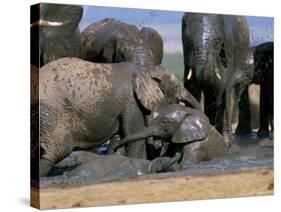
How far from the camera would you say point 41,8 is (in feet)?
29.8

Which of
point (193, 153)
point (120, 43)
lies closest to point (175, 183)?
point (193, 153)

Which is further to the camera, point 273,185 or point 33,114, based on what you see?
point 273,185

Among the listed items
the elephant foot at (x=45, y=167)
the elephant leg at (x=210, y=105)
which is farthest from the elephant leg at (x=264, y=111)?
the elephant foot at (x=45, y=167)

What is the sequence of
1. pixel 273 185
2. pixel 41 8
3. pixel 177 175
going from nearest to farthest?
pixel 41 8 → pixel 177 175 → pixel 273 185

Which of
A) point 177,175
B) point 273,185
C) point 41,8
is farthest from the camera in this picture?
point 273,185

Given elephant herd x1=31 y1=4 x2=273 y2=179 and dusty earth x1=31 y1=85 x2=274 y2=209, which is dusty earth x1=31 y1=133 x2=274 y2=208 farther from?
elephant herd x1=31 y1=4 x2=273 y2=179

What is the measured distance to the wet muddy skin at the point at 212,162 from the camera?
915 centimetres

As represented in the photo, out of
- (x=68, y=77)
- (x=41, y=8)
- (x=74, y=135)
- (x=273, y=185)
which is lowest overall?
(x=273, y=185)

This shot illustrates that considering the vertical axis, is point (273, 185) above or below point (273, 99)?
below

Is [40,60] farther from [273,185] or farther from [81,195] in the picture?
[273,185]

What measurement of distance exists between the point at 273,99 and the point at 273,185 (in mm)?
975

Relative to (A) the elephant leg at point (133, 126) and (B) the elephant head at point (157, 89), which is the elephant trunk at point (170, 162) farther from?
(B) the elephant head at point (157, 89)

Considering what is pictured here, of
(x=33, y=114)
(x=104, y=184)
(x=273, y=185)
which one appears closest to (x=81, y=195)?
(x=104, y=184)

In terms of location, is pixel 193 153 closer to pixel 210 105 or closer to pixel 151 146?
pixel 151 146
